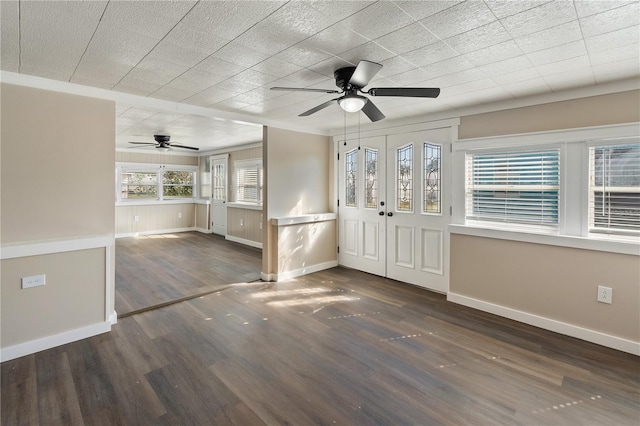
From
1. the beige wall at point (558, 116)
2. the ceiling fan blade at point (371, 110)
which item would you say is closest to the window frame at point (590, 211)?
the beige wall at point (558, 116)

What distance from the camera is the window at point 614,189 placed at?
112 inches

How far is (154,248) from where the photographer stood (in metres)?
6.99

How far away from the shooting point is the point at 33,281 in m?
2.76

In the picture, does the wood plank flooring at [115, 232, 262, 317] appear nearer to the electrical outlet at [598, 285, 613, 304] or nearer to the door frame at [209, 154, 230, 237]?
the door frame at [209, 154, 230, 237]

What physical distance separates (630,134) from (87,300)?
5.25m

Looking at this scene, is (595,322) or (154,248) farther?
(154,248)

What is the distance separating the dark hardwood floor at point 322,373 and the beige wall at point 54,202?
33 centimetres

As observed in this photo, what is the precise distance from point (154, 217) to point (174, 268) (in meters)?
4.17

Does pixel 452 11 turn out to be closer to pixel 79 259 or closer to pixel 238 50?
pixel 238 50

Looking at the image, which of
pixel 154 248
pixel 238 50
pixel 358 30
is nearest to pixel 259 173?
pixel 154 248

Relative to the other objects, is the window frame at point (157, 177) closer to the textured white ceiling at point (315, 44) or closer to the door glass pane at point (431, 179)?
the textured white ceiling at point (315, 44)

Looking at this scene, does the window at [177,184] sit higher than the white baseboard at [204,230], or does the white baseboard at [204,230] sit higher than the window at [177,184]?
the window at [177,184]

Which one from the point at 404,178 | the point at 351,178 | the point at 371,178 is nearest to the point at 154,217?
the point at 351,178

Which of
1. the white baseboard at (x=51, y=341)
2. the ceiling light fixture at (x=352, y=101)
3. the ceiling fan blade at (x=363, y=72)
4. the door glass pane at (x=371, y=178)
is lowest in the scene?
the white baseboard at (x=51, y=341)
